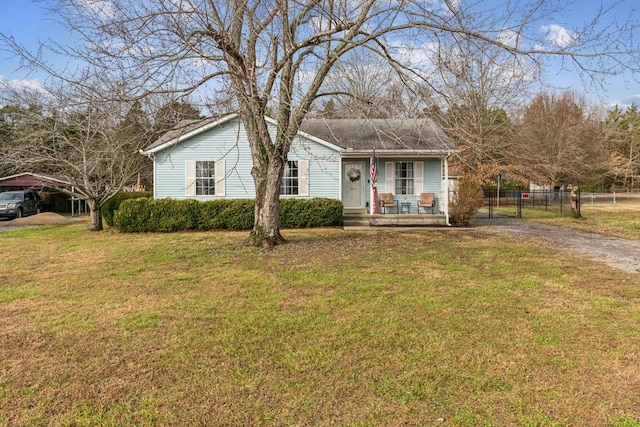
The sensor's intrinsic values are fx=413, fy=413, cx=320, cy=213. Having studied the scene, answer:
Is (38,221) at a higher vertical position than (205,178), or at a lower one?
lower

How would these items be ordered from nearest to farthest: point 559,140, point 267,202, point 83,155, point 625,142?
1. point 267,202
2. point 83,155
3. point 559,140
4. point 625,142

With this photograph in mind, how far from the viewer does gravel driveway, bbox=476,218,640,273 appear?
26.9ft

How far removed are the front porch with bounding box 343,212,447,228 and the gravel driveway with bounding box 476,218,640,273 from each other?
1803mm

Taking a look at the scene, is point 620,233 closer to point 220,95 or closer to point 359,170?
point 359,170

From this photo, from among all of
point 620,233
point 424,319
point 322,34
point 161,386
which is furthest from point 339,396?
point 620,233

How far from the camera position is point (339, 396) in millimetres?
2953

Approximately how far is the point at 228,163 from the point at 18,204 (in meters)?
12.7

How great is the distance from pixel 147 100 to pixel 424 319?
Result: 21.3 feet

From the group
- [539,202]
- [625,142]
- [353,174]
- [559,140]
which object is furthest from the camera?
[625,142]

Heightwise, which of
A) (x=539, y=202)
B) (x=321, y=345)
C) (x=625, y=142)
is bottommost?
(x=321, y=345)

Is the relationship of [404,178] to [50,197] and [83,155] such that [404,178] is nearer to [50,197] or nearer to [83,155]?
[83,155]

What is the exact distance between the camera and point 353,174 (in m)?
16.7

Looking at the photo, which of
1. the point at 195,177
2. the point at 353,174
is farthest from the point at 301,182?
the point at 195,177

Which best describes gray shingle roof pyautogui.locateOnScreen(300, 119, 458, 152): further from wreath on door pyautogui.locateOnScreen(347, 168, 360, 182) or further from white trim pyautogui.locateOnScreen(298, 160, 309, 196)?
white trim pyautogui.locateOnScreen(298, 160, 309, 196)
